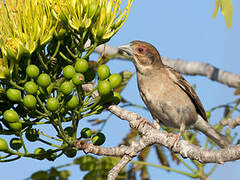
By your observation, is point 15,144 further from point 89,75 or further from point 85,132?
point 89,75

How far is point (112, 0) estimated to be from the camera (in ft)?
14.3

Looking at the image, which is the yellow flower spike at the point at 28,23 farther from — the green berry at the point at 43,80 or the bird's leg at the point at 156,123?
the bird's leg at the point at 156,123

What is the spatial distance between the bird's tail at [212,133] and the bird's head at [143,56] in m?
1.41

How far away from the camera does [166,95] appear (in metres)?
7.29

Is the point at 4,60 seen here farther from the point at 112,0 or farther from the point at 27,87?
the point at 112,0

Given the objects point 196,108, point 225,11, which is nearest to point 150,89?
point 196,108

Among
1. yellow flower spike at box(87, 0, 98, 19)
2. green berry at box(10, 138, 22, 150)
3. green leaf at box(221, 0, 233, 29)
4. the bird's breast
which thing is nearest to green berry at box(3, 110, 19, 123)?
green berry at box(10, 138, 22, 150)

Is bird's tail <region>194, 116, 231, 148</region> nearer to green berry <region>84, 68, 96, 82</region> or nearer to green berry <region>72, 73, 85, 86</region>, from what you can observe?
green berry <region>84, 68, 96, 82</region>

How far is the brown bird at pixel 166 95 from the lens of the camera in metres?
7.23

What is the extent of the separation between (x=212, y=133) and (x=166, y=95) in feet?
Result: 3.51

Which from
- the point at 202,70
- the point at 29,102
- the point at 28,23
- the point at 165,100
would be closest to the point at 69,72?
the point at 29,102

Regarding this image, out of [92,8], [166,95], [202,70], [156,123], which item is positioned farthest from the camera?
[202,70]

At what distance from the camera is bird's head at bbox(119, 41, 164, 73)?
24.4 ft

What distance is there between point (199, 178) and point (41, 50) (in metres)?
3.18
